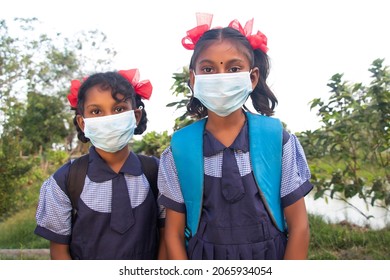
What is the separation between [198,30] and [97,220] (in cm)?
111

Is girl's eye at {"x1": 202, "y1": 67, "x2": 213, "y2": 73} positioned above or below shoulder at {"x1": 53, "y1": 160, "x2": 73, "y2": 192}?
above

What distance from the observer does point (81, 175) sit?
223 centimetres

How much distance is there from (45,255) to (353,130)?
3.23 meters

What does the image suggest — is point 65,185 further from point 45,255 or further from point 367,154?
point 367,154

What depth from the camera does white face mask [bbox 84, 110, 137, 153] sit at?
2264 millimetres

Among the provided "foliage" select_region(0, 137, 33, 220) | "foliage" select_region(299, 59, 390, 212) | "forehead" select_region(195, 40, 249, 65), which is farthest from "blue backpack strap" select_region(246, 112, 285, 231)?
"foliage" select_region(0, 137, 33, 220)

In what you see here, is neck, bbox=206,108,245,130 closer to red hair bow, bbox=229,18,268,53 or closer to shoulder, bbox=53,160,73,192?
red hair bow, bbox=229,18,268,53

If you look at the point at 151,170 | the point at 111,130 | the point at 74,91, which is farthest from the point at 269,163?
the point at 74,91

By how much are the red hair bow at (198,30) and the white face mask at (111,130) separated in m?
0.47

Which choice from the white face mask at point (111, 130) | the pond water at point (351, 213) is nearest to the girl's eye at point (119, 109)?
the white face mask at point (111, 130)

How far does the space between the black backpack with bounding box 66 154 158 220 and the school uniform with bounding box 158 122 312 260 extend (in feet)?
0.75

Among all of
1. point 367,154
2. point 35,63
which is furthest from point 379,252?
point 35,63

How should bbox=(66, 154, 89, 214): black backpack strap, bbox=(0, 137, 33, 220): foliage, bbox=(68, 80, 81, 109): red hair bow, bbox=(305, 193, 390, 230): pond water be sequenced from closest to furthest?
bbox=(66, 154, 89, 214): black backpack strap → bbox=(68, 80, 81, 109): red hair bow → bbox=(305, 193, 390, 230): pond water → bbox=(0, 137, 33, 220): foliage

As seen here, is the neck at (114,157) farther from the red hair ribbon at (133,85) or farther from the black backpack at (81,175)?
the red hair ribbon at (133,85)
